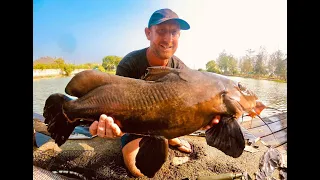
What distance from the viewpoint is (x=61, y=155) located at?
295cm

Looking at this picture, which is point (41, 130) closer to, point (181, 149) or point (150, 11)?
point (181, 149)

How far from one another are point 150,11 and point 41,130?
210 centimetres

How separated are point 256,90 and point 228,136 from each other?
1.79 ft

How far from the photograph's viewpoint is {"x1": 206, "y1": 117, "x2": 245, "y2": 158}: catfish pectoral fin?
6.50ft

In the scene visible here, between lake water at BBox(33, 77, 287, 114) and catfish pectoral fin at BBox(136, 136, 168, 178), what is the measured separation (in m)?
0.83

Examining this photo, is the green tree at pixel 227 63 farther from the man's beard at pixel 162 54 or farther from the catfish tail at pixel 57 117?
the catfish tail at pixel 57 117

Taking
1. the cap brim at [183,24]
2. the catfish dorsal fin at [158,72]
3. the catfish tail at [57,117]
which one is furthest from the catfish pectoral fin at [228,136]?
the catfish tail at [57,117]

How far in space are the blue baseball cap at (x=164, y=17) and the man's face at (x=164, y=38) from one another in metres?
0.03

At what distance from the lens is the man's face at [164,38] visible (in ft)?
7.09

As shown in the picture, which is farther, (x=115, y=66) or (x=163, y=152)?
(x=115, y=66)

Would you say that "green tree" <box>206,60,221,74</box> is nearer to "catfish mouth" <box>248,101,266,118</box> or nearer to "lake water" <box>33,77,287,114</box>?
"lake water" <box>33,77,287,114</box>

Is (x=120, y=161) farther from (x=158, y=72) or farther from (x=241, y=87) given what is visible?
(x=241, y=87)

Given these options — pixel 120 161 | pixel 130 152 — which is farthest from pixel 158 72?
pixel 120 161
